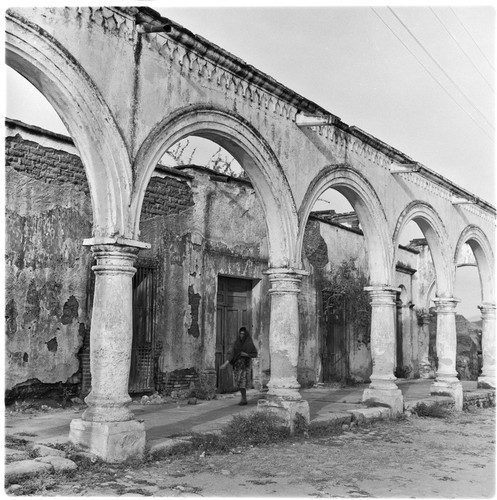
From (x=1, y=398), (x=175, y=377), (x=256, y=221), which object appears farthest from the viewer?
(x=256, y=221)

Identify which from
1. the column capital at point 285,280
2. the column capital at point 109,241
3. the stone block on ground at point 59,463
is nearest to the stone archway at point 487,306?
the column capital at point 285,280

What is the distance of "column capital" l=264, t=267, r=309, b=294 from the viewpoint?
9.34 metres

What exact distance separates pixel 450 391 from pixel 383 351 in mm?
2697

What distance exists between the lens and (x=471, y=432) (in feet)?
34.9

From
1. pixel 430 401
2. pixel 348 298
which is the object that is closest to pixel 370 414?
pixel 430 401

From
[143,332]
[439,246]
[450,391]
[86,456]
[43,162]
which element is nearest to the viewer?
[86,456]

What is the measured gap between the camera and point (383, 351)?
37.9ft

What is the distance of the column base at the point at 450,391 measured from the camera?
13398 mm

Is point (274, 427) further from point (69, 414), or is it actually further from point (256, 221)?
point (256, 221)

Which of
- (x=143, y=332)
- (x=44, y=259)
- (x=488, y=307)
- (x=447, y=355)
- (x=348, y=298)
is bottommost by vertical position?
(x=447, y=355)

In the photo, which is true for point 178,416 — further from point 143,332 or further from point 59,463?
point 59,463

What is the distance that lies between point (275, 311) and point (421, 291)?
13.8 metres

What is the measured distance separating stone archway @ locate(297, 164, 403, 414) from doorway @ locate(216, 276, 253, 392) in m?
2.66

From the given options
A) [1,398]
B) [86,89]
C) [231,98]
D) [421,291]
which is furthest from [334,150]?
[421,291]
